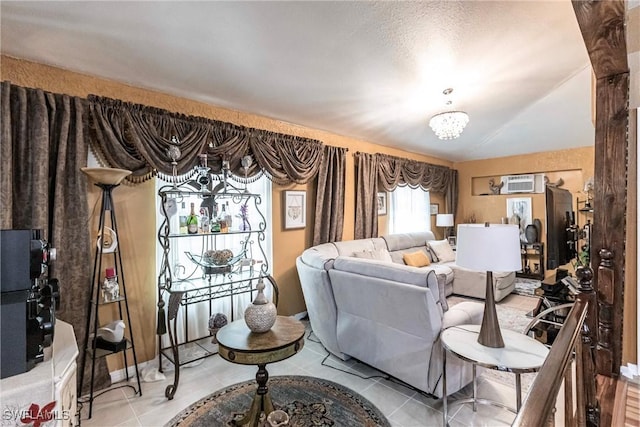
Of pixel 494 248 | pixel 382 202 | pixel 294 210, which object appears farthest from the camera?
pixel 382 202

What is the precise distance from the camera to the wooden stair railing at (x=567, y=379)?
0.70 m

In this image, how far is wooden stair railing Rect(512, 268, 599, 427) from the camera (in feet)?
2.29

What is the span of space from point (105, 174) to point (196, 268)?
49.6 inches

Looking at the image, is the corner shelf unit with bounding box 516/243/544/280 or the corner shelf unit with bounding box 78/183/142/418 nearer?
the corner shelf unit with bounding box 78/183/142/418

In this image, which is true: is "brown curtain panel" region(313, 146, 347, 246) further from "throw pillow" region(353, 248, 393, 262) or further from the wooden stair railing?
the wooden stair railing

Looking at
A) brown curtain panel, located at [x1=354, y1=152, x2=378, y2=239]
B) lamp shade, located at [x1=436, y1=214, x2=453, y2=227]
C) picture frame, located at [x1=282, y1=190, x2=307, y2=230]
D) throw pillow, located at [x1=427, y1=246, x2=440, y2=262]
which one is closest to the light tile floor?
picture frame, located at [x1=282, y1=190, x2=307, y2=230]

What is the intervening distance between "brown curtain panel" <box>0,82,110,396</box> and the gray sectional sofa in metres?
1.87

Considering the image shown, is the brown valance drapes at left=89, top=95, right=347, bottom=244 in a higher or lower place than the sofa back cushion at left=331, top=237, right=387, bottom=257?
higher

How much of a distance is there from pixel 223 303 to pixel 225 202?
1105 mm

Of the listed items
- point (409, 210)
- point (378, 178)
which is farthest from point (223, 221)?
point (409, 210)

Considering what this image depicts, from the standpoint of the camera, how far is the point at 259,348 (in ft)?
5.83

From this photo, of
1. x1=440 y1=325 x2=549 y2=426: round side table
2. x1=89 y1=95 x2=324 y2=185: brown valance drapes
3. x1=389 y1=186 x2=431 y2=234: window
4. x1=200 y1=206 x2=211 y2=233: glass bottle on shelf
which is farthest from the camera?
x1=389 y1=186 x2=431 y2=234: window

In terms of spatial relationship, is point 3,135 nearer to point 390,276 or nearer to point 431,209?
point 390,276

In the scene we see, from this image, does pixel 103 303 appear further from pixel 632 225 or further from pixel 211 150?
pixel 632 225
